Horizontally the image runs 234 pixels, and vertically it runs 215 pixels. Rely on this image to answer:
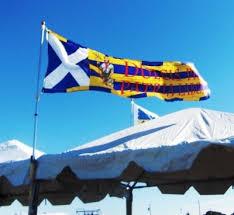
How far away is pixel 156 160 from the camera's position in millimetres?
5000

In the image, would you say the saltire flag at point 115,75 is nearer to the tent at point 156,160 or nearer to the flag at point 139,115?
the tent at point 156,160

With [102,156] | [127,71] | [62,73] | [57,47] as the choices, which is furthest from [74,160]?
[127,71]

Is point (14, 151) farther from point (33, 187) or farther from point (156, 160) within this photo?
point (156, 160)

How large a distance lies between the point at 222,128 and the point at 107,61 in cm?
267

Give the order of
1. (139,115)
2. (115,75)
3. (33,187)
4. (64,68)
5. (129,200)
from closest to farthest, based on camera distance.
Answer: (33,187)
(64,68)
(115,75)
(129,200)
(139,115)

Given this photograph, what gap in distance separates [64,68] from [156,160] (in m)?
2.58

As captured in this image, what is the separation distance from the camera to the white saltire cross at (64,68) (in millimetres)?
6730

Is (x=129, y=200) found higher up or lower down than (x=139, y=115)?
lower down

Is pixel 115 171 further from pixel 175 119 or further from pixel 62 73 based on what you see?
pixel 62 73

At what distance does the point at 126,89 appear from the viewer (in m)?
7.70

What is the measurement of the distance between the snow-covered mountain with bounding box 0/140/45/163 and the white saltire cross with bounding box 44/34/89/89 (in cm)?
120

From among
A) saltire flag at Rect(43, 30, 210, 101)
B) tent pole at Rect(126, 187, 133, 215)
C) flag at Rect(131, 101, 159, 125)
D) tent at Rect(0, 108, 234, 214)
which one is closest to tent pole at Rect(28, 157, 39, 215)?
tent at Rect(0, 108, 234, 214)

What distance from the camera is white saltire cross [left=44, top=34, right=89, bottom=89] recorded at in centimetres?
673

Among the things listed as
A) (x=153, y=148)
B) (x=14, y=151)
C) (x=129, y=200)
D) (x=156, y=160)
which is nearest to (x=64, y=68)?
(x=14, y=151)
